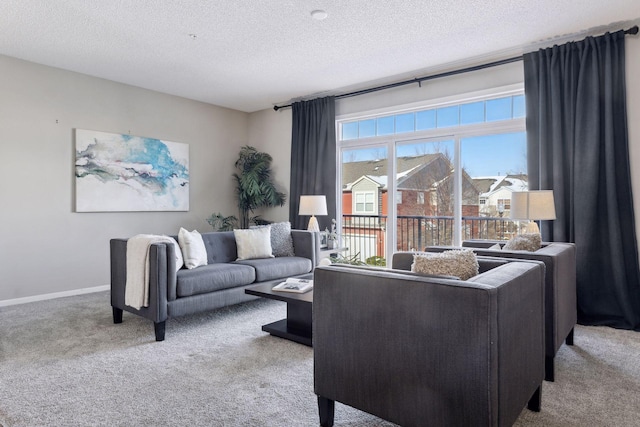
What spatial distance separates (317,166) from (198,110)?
195cm

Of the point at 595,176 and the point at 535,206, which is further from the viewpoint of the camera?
the point at 595,176

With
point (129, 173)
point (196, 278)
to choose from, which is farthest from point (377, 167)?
point (129, 173)

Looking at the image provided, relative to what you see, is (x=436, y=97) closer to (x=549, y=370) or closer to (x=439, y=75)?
(x=439, y=75)

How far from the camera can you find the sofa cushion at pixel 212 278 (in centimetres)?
320

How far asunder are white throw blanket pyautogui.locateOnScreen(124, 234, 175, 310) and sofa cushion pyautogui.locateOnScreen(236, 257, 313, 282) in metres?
0.97

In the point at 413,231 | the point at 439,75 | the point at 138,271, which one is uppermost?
the point at 439,75

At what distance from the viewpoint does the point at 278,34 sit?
358 cm

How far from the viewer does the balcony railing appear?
4.29 metres

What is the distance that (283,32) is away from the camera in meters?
3.53

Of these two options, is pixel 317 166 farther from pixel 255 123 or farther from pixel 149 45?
pixel 149 45

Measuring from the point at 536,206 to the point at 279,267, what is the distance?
2361mm

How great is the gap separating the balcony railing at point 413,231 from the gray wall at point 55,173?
2506 millimetres

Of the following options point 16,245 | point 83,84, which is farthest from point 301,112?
point 16,245

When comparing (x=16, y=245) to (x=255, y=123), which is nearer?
(x=16, y=245)
